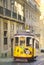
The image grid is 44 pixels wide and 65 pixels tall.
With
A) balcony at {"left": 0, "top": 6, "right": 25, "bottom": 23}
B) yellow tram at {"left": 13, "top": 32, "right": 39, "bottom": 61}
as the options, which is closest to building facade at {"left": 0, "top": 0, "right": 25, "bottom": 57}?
balcony at {"left": 0, "top": 6, "right": 25, "bottom": 23}

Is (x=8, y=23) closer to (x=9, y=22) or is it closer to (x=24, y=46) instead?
(x=9, y=22)

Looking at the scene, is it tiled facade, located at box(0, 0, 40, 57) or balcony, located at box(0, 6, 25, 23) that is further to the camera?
tiled facade, located at box(0, 0, 40, 57)

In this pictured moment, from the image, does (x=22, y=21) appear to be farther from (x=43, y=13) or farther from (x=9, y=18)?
(x=43, y=13)

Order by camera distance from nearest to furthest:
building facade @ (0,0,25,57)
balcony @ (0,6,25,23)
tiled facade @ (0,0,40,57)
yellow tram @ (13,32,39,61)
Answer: yellow tram @ (13,32,39,61) < balcony @ (0,6,25,23) < building facade @ (0,0,25,57) < tiled facade @ (0,0,40,57)

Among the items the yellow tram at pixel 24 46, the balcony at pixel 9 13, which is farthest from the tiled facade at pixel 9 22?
the yellow tram at pixel 24 46

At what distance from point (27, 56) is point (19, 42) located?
4.90 ft

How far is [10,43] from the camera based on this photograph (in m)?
39.2

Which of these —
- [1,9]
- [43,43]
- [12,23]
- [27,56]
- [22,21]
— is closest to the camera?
[27,56]

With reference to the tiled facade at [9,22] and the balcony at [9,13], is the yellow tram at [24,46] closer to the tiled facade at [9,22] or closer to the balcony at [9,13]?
the tiled facade at [9,22]

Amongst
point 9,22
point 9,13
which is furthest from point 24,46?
point 9,22

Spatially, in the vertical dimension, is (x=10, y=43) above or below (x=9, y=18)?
below

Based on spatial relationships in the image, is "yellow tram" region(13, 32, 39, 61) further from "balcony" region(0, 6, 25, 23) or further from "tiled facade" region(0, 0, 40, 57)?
"balcony" region(0, 6, 25, 23)

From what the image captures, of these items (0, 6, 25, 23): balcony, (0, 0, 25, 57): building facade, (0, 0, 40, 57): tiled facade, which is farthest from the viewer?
(0, 0, 40, 57): tiled facade

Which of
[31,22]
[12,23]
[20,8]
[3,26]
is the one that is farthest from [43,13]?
[3,26]
